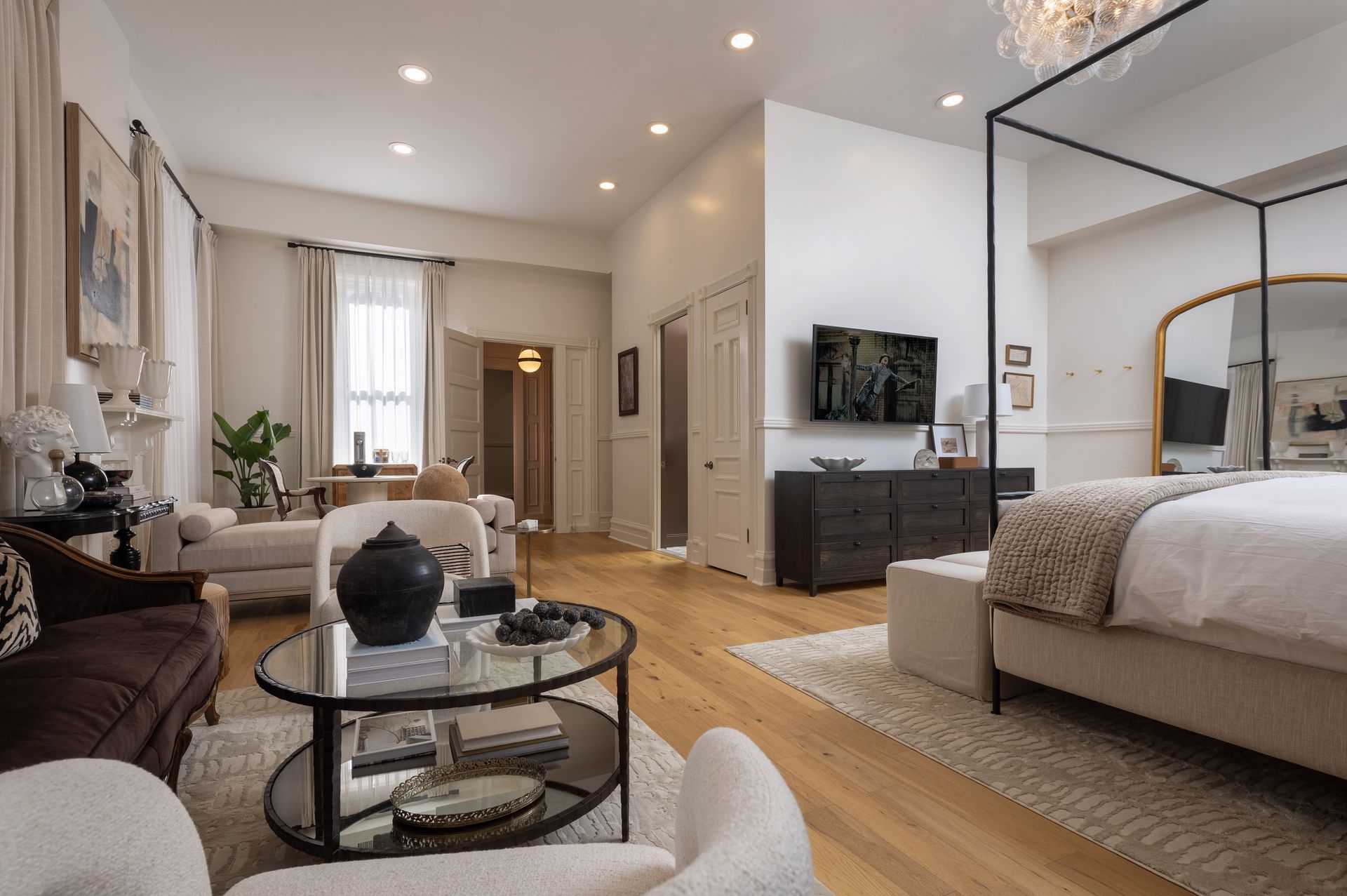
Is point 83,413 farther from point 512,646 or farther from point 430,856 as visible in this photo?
point 430,856

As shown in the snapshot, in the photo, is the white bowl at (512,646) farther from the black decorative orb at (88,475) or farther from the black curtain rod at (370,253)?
the black curtain rod at (370,253)

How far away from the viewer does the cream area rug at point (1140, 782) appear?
1.39 m

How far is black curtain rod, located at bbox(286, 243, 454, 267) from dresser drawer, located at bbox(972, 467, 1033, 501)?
529cm

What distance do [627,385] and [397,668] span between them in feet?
18.1

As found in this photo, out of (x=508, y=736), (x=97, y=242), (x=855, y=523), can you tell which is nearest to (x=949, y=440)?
(x=855, y=523)

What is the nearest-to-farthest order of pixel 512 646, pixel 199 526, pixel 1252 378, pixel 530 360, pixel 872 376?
pixel 512 646, pixel 199 526, pixel 1252 378, pixel 872 376, pixel 530 360

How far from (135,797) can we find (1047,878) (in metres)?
1.59

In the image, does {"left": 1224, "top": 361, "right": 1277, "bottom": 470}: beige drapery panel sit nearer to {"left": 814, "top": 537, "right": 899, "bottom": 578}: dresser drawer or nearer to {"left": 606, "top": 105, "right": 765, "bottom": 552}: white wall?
{"left": 814, "top": 537, "right": 899, "bottom": 578}: dresser drawer

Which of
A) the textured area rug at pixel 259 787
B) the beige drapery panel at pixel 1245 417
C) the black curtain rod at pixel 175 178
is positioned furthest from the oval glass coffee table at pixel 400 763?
the beige drapery panel at pixel 1245 417

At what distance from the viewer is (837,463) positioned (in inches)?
170

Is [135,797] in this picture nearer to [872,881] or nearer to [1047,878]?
[872,881]

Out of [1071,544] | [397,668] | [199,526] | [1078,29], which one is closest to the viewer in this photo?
[397,668]

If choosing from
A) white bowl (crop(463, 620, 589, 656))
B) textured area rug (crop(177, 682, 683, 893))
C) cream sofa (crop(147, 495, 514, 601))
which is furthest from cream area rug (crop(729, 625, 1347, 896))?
cream sofa (crop(147, 495, 514, 601))

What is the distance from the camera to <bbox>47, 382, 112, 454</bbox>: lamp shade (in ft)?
7.95
